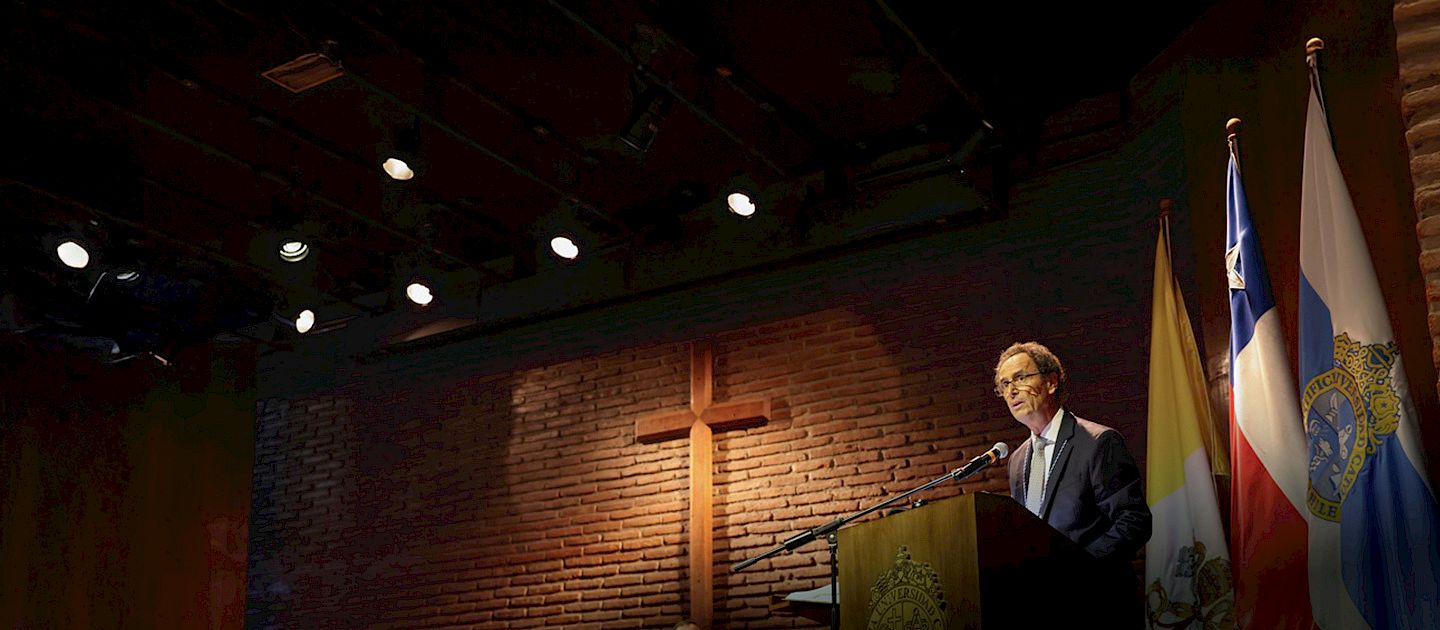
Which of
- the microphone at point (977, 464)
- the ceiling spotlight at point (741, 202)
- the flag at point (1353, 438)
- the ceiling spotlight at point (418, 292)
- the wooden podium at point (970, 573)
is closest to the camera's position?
the wooden podium at point (970, 573)

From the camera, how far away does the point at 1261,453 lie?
454cm

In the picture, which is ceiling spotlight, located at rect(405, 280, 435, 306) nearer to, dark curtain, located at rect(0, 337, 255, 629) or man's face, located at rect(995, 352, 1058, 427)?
dark curtain, located at rect(0, 337, 255, 629)

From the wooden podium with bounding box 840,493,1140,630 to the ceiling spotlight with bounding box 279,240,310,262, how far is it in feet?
15.8

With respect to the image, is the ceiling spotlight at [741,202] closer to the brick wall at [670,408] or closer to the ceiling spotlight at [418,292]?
the brick wall at [670,408]

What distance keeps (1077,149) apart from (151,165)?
17.1 ft

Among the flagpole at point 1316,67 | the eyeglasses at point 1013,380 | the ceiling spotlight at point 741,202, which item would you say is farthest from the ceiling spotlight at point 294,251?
the flagpole at point 1316,67

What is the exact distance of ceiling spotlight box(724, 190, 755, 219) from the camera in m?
7.16

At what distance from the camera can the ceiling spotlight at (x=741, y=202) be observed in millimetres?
7155

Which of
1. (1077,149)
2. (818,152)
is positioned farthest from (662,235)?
(1077,149)

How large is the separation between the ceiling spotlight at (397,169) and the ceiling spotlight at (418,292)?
137cm

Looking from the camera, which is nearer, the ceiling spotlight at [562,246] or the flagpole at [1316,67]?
the flagpole at [1316,67]

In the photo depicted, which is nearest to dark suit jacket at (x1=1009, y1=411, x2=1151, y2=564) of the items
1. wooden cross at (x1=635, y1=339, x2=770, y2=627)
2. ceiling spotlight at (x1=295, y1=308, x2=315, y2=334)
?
wooden cross at (x1=635, y1=339, x2=770, y2=627)

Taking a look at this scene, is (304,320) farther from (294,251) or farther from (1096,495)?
(1096,495)

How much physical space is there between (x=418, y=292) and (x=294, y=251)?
77cm
